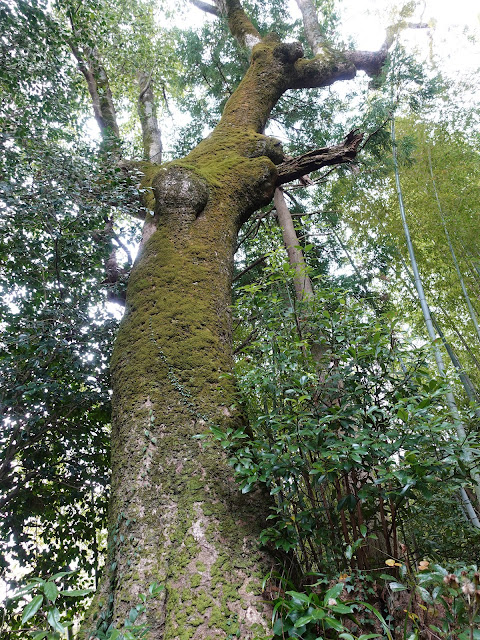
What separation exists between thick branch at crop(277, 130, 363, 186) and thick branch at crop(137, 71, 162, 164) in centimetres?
213

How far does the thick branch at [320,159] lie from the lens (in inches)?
142

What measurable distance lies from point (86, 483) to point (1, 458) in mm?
687

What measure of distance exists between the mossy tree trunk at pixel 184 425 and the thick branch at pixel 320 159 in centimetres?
8

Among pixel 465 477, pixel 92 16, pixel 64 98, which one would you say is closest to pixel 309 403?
pixel 465 477

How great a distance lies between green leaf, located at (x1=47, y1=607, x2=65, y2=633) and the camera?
33.5 inches

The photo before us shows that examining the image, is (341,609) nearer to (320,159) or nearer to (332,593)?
(332,593)

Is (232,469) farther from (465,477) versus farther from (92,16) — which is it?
(92,16)

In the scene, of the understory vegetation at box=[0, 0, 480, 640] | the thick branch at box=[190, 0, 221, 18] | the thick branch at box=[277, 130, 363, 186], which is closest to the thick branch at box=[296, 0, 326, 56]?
the understory vegetation at box=[0, 0, 480, 640]

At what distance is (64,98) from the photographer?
434cm

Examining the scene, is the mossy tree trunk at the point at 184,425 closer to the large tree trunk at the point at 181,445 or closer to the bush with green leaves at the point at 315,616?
the large tree trunk at the point at 181,445

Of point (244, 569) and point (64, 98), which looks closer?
point (244, 569)

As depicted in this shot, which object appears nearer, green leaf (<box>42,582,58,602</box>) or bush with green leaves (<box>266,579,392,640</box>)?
green leaf (<box>42,582,58,602</box>)

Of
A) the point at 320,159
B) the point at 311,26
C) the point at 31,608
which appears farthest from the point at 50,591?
the point at 311,26

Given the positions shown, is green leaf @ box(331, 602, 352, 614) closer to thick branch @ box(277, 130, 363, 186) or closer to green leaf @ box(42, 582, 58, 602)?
green leaf @ box(42, 582, 58, 602)
